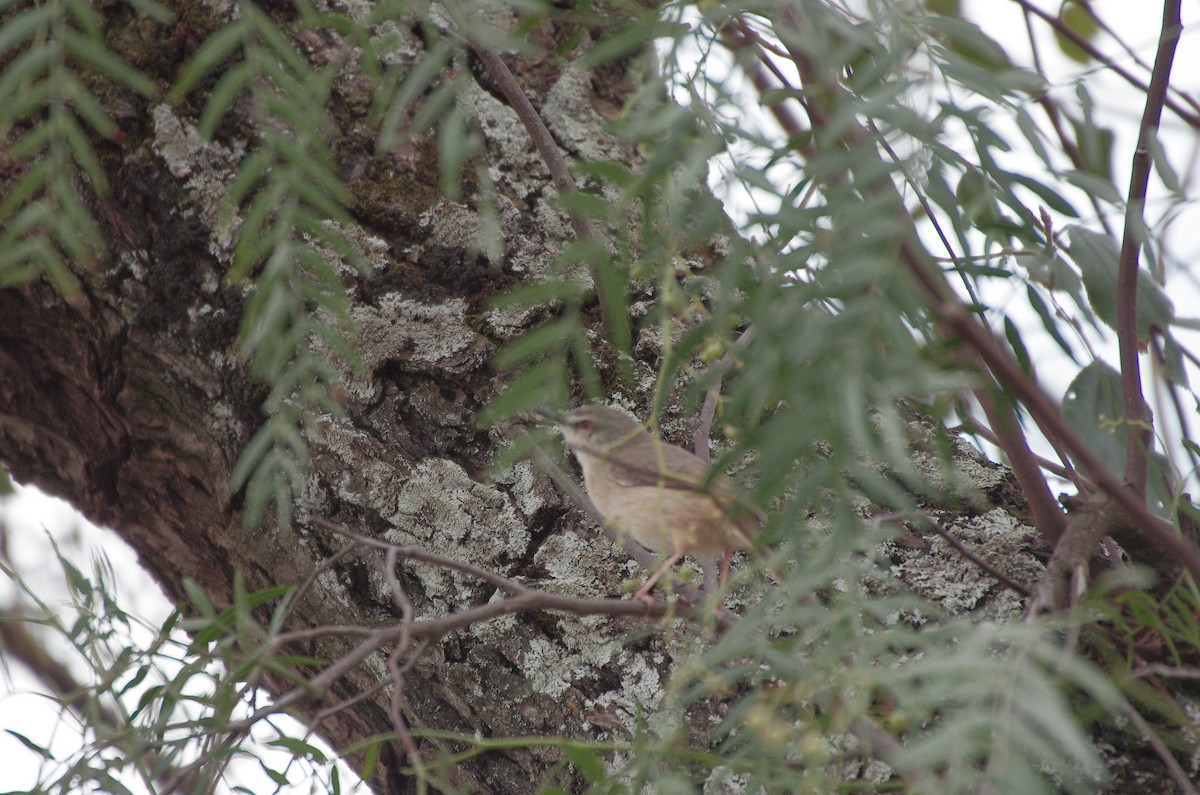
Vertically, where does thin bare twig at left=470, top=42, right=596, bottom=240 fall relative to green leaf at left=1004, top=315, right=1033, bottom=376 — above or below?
above

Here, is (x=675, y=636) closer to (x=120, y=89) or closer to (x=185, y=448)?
(x=185, y=448)

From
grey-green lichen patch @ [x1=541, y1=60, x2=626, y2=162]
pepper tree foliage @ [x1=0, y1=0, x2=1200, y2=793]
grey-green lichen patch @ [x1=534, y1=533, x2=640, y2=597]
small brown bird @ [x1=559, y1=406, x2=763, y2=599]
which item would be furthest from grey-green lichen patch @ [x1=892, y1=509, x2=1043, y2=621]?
grey-green lichen patch @ [x1=541, y1=60, x2=626, y2=162]

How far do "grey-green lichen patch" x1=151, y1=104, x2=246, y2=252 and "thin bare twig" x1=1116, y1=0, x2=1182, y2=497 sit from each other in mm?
2148

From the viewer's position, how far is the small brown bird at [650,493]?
2.29m

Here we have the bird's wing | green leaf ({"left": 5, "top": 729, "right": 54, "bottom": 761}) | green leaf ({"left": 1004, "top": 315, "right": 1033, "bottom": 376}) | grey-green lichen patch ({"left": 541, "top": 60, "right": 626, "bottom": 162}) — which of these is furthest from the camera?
grey-green lichen patch ({"left": 541, "top": 60, "right": 626, "bottom": 162})

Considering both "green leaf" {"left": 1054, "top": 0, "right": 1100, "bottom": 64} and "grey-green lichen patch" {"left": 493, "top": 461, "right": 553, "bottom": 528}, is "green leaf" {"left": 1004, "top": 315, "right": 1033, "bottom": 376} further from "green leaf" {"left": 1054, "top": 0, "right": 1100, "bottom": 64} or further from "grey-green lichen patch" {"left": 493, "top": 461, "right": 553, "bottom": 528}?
"green leaf" {"left": 1054, "top": 0, "right": 1100, "bottom": 64}

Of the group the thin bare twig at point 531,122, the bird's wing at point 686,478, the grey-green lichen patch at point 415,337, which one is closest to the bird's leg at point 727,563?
the bird's wing at point 686,478

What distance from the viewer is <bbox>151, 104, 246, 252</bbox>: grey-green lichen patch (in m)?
2.72

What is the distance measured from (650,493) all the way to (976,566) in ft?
2.63

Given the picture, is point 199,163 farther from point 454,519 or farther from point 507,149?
point 454,519

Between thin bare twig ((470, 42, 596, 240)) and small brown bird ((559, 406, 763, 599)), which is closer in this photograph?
thin bare twig ((470, 42, 596, 240))

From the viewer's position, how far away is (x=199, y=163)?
9.01ft

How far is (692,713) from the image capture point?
2105mm

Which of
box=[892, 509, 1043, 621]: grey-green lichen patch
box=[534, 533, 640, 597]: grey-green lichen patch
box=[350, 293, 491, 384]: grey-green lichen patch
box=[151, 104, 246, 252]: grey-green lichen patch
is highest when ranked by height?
box=[151, 104, 246, 252]: grey-green lichen patch
